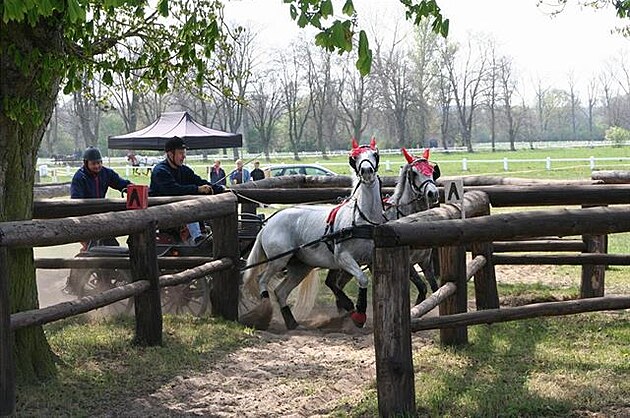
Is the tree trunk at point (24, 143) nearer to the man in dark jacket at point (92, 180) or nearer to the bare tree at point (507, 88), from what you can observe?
the man in dark jacket at point (92, 180)

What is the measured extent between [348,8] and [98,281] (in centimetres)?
617

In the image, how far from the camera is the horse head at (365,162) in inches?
334

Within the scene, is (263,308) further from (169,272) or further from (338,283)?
(169,272)

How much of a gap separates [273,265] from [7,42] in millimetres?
4157

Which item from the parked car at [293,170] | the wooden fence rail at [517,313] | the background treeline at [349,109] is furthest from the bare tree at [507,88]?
the wooden fence rail at [517,313]

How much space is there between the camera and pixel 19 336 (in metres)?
6.43

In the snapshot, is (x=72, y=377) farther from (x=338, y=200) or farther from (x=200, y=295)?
(x=338, y=200)

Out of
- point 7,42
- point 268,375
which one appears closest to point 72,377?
point 268,375

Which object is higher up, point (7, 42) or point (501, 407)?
point (7, 42)

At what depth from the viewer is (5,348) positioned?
5.46 m

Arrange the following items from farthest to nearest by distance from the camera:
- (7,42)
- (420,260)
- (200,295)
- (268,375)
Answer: (200,295) → (420,260) → (268,375) → (7,42)

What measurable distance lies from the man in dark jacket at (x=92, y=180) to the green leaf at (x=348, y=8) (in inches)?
229

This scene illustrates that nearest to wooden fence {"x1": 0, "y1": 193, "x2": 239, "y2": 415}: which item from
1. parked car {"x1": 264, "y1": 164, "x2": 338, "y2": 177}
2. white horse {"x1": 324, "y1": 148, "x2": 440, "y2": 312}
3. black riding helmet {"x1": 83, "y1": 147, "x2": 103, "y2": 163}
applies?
white horse {"x1": 324, "y1": 148, "x2": 440, "y2": 312}

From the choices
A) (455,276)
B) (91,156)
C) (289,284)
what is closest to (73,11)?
(455,276)
